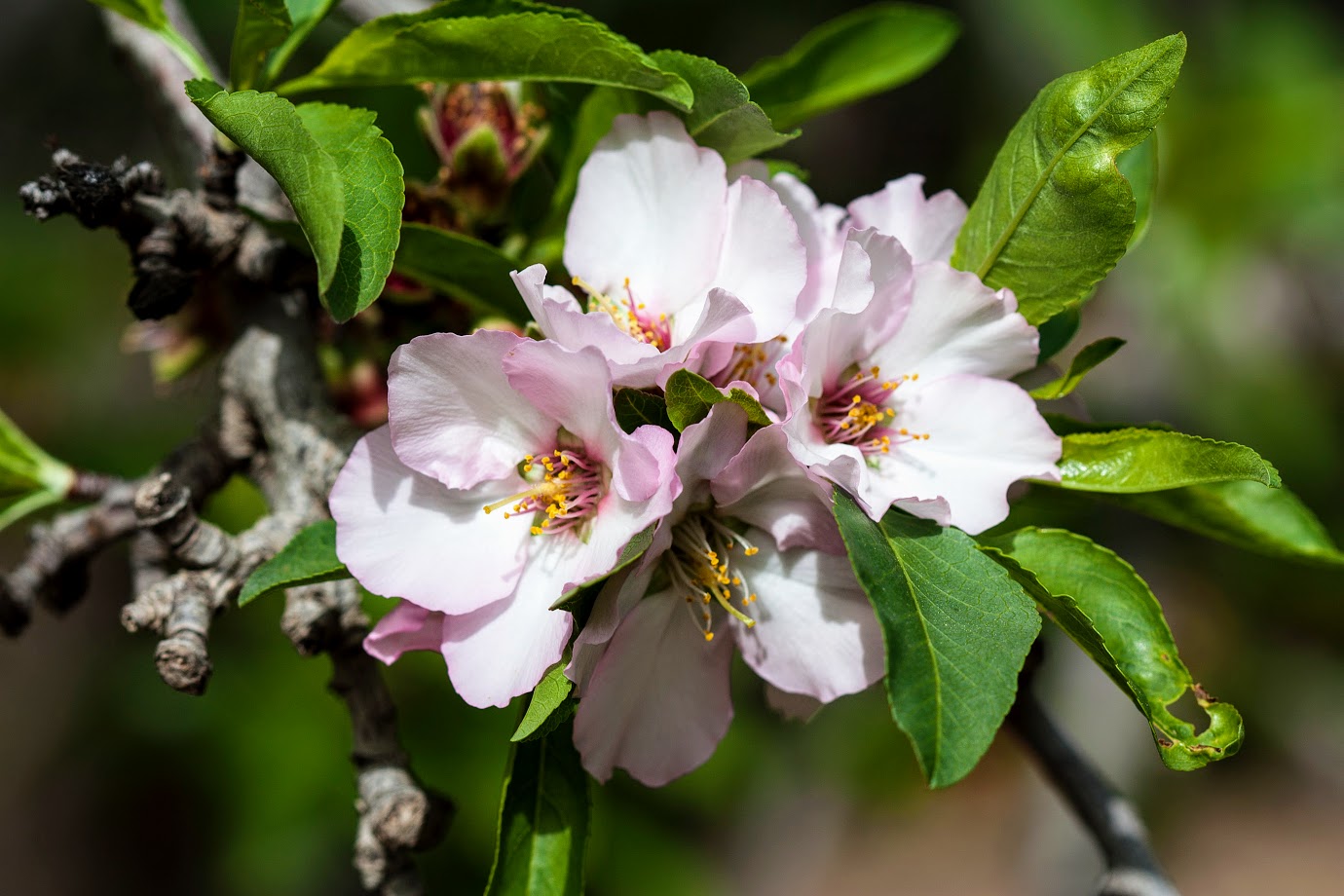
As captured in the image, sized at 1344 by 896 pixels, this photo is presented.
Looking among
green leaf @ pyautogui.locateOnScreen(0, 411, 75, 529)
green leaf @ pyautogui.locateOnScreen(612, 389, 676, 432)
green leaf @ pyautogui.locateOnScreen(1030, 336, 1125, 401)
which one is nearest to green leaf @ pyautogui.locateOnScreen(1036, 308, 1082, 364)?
green leaf @ pyautogui.locateOnScreen(1030, 336, 1125, 401)

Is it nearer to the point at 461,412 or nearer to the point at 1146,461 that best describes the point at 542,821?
the point at 461,412

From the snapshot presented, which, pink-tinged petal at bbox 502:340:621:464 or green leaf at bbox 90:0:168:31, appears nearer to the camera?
pink-tinged petal at bbox 502:340:621:464

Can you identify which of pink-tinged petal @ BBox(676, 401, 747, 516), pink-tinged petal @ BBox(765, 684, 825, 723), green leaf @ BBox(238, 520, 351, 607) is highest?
pink-tinged petal @ BBox(676, 401, 747, 516)

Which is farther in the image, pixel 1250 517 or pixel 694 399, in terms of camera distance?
pixel 1250 517

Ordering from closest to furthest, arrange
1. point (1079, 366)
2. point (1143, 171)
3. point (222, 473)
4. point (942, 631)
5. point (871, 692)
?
point (942, 631)
point (1079, 366)
point (1143, 171)
point (222, 473)
point (871, 692)

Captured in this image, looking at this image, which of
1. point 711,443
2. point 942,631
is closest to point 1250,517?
point 942,631

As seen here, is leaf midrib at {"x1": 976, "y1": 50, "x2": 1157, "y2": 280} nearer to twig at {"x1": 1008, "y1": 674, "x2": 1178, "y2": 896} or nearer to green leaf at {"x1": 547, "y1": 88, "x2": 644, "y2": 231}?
green leaf at {"x1": 547, "y1": 88, "x2": 644, "y2": 231}

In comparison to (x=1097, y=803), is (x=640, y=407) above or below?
above

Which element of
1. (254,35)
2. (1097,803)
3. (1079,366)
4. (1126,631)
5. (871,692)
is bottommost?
(871,692)
